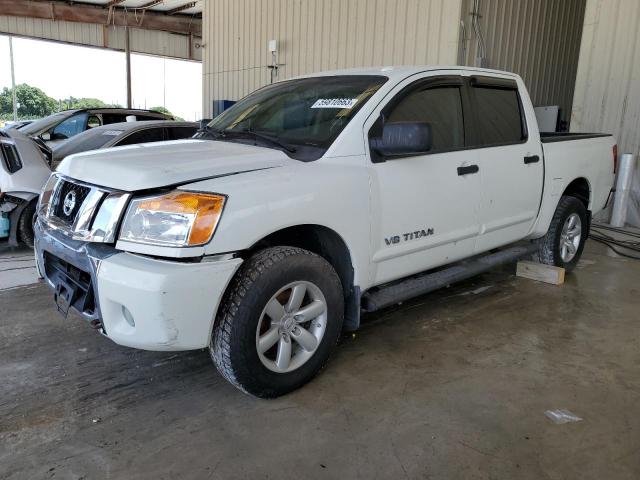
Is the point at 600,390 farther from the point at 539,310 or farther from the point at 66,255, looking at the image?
the point at 66,255

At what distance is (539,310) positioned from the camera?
4172 millimetres

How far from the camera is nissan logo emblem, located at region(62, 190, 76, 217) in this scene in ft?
9.02

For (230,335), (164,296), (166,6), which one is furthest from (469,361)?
(166,6)

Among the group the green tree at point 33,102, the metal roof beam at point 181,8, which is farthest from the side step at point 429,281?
the green tree at point 33,102

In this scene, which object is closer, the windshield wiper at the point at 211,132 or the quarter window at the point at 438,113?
the quarter window at the point at 438,113

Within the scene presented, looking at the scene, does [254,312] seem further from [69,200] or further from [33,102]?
[33,102]

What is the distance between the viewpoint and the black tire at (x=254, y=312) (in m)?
2.48

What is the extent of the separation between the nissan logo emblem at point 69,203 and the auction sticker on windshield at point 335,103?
1.49 m

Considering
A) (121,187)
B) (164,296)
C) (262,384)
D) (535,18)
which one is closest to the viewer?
(164,296)

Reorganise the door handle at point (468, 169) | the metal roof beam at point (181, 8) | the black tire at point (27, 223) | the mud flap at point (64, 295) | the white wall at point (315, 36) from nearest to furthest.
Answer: the mud flap at point (64, 295) < the door handle at point (468, 169) < the black tire at point (27, 223) < the white wall at point (315, 36) < the metal roof beam at point (181, 8)

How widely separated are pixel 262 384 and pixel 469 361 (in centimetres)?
134

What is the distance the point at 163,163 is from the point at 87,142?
4492 mm

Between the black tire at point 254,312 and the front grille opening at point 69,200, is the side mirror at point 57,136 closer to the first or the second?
the front grille opening at point 69,200

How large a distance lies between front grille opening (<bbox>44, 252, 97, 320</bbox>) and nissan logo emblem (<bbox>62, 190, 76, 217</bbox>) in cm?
25
